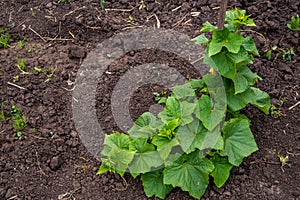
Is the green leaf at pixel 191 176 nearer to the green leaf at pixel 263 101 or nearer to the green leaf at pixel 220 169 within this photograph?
the green leaf at pixel 220 169

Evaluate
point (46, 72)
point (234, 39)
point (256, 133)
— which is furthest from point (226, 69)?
point (46, 72)

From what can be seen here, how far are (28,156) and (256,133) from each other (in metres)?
1.81

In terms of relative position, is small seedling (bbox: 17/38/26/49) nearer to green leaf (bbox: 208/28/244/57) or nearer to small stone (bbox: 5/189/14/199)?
small stone (bbox: 5/189/14/199)

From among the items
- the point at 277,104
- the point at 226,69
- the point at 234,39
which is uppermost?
the point at 234,39

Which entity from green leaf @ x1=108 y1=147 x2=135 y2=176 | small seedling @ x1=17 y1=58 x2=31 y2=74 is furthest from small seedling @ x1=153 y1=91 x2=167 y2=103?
small seedling @ x1=17 y1=58 x2=31 y2=74

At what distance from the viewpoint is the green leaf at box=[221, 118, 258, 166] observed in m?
3.11

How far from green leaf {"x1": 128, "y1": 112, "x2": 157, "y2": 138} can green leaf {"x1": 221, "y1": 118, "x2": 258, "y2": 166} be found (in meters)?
0.52

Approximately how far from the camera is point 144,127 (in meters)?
3.21

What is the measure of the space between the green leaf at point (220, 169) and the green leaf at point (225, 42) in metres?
0.79

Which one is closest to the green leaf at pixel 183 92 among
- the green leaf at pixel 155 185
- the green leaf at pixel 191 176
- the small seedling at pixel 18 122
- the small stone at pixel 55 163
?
the green leaf at pixel 191 176

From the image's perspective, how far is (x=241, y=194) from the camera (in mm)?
3201

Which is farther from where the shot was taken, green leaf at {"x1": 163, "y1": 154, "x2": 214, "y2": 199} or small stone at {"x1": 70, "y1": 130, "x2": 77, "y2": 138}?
small stone at {"x1": 70, "y1": 130, "x2": 77, "y2": 138}

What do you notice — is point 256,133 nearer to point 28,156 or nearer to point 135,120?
point 135,120

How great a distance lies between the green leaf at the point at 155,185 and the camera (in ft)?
10.4
